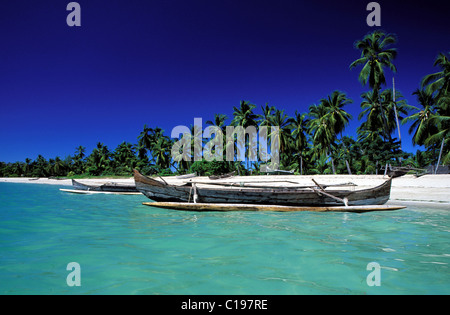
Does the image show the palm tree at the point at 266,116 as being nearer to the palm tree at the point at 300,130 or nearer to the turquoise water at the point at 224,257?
the palm tree at the point at 300,130

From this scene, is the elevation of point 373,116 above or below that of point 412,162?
above

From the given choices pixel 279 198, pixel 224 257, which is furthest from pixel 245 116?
pixel 224 257

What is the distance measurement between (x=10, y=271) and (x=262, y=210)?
843 cm

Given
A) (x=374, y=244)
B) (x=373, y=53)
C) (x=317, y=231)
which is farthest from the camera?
(x=373, y=53)

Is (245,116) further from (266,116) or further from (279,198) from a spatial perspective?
(279,198)

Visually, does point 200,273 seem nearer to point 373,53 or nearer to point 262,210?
point 262,210

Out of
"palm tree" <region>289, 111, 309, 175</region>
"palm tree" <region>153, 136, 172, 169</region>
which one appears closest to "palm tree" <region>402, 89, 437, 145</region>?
"palm tree" <region>289, 111, 309, 175</region>

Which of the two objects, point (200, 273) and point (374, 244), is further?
point (374, 244)

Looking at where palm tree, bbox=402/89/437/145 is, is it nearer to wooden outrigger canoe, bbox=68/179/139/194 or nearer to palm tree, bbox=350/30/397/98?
palm tree, bbox=350/30/397/98

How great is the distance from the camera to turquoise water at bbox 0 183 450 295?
3.52m

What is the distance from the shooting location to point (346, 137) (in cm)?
3834

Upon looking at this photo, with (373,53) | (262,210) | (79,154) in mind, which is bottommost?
(262,210)

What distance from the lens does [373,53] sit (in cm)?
2533
